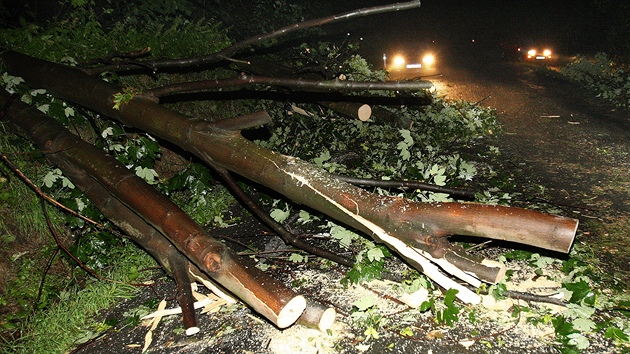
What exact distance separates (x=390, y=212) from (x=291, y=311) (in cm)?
93

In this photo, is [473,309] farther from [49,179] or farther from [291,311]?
[49,179]

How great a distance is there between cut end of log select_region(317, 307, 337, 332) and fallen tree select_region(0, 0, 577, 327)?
22 centimetres

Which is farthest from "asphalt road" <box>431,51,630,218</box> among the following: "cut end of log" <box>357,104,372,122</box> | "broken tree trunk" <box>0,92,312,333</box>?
"broken tree trunk" <box>0,92,312,333</box>

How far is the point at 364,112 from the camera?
5828 millimetres

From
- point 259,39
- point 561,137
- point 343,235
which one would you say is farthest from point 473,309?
point 561,137

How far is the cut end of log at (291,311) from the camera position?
2307 mm

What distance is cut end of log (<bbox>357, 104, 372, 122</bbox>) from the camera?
5.80 m

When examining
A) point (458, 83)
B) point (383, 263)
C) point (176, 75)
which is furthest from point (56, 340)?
point (458, 83)

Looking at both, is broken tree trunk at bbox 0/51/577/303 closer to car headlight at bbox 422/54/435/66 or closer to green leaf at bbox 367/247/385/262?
green leaf at bbox 367/247/385/262

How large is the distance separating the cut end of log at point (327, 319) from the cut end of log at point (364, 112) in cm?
387

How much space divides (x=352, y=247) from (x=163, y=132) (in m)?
2.07

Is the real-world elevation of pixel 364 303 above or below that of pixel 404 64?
below

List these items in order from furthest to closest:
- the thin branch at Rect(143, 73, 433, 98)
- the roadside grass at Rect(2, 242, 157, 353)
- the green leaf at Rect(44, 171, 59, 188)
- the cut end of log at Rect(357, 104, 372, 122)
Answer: the cut end of log at Rect(357, 104, 372, 122) → the green leaf at Rect(44, 171, 59, 188) → the roadside grass at Rect(2, 242, 157, 353) → the thin branch at Rect(143, 73, 433, 98)

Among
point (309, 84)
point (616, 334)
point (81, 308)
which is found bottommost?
point (81, 308)
